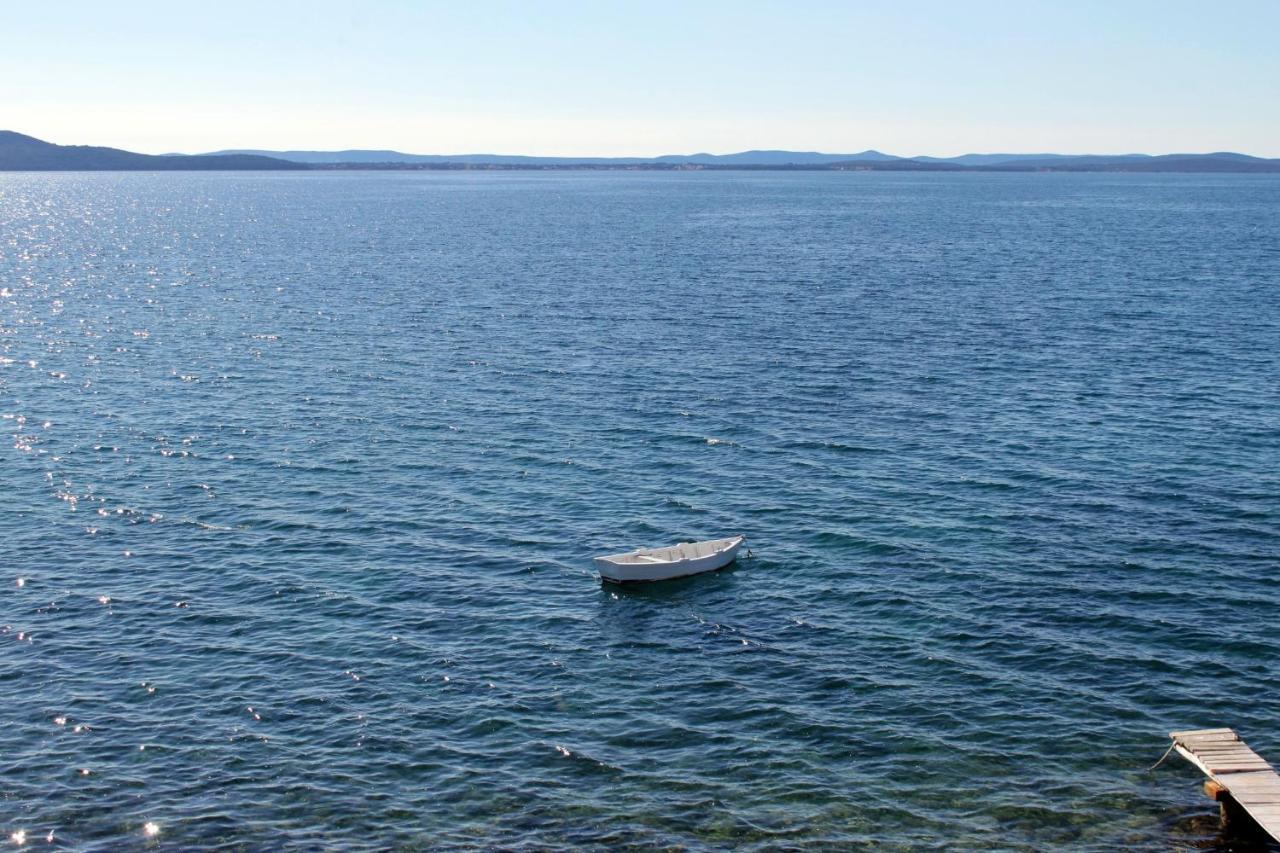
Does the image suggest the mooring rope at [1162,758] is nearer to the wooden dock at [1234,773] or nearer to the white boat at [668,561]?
the wooden dock at [1234,773]

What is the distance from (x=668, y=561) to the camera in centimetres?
5909

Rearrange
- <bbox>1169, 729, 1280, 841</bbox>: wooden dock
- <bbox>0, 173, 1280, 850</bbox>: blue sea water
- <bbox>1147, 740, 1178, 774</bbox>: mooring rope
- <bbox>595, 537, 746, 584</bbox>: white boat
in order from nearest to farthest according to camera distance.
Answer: <bbox>1169, 729, 1280, 841</bbox>: wooden dock
<bbox>0, 173, 1280, 850</bbox>: blue sea water
<bbox>1147, 740, 1178, 774</bbox>: mooring rope
<bbox>595, 537, 746, 584</bbox>: white boat

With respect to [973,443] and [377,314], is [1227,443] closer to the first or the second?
[973,443]

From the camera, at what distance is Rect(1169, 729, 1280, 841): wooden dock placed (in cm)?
3662

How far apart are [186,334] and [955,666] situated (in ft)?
311

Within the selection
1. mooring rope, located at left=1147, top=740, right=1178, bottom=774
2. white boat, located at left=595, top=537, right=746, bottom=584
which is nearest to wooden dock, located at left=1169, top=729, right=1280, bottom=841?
mooring rope, located at left=1147, top=740, right=1178, bottom=774

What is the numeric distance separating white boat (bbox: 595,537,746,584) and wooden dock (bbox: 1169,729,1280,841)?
2392 centimetres

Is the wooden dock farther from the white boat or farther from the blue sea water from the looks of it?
the white boat

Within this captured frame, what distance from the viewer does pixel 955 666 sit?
162 ft

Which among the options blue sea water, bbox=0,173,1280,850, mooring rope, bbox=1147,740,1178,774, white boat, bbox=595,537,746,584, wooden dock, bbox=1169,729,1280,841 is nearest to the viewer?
wooden dock, bbox=1169,729,1280,841

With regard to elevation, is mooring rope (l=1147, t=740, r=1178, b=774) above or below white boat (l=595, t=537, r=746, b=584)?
below

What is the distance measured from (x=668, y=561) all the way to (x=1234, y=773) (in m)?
27.9

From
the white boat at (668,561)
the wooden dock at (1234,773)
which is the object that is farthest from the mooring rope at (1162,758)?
the white boat at (668,561)

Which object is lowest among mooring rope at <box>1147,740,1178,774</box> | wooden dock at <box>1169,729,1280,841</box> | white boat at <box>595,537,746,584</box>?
mooring rope at <box>1147,740,1178,774</box>
